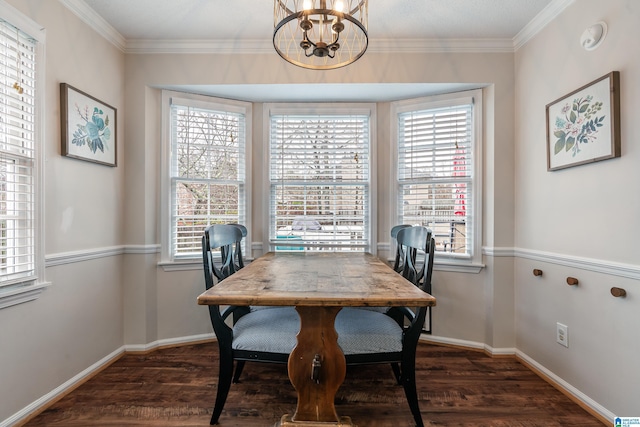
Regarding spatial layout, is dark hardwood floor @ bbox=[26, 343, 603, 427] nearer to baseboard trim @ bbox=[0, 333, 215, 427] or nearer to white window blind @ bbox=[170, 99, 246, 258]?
baseboard trim @ bbox=[0, 333, 215, 427]

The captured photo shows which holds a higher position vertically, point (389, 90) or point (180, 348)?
point (389, 90)

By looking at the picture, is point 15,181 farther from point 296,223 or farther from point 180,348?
point 296,223

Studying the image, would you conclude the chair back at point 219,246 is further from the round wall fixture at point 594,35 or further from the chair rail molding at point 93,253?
the round wall fixture at point 594,35

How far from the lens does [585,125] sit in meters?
1.81

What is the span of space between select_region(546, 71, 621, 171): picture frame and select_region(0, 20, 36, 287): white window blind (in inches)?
124

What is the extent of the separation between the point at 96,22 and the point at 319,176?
1997 mm

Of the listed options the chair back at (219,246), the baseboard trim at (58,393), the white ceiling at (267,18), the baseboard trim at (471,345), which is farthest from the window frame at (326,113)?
the baseboard trim at (58,393)

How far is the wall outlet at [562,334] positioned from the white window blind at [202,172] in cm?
248

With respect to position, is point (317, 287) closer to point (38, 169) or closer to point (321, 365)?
point (321, 365)

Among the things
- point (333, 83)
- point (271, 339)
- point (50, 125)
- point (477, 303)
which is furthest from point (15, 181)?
point (477, 303)

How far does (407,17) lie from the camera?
2.20 metres

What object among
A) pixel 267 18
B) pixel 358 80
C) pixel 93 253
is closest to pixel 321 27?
pixel 267 18

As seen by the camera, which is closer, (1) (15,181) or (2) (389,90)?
(1) (15,181)

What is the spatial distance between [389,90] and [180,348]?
2769 millimetres
